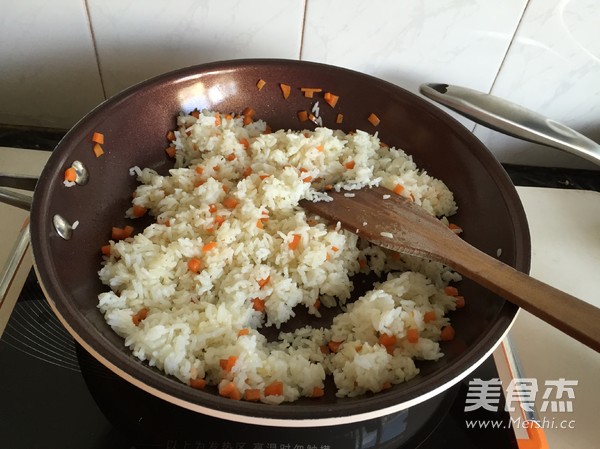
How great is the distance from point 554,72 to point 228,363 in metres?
1.11

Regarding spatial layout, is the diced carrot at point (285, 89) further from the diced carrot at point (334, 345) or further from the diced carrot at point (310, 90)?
the diced carrot at point (334, 345)

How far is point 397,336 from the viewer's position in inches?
41.8

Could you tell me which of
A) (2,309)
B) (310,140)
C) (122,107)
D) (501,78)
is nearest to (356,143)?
(310,140)

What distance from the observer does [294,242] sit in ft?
3.93

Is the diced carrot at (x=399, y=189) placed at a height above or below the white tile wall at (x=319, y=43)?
below

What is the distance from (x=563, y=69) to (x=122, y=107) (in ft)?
3.61

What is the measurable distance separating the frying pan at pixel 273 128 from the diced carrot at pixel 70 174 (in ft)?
0.06

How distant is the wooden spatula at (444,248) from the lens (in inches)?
36.8

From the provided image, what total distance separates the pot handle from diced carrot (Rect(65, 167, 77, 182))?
34.1 inches

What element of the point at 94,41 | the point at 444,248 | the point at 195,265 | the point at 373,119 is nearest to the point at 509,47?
the point at 373,119

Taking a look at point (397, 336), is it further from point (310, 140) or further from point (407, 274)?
point (310, 140)

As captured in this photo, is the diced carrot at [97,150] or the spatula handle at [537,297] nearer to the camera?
the spatula handle at [537,297]

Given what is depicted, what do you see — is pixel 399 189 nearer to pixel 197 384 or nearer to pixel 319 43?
pixel 319 43

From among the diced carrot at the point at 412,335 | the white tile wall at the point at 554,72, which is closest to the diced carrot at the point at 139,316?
the diced carrot at the point at 412,335
